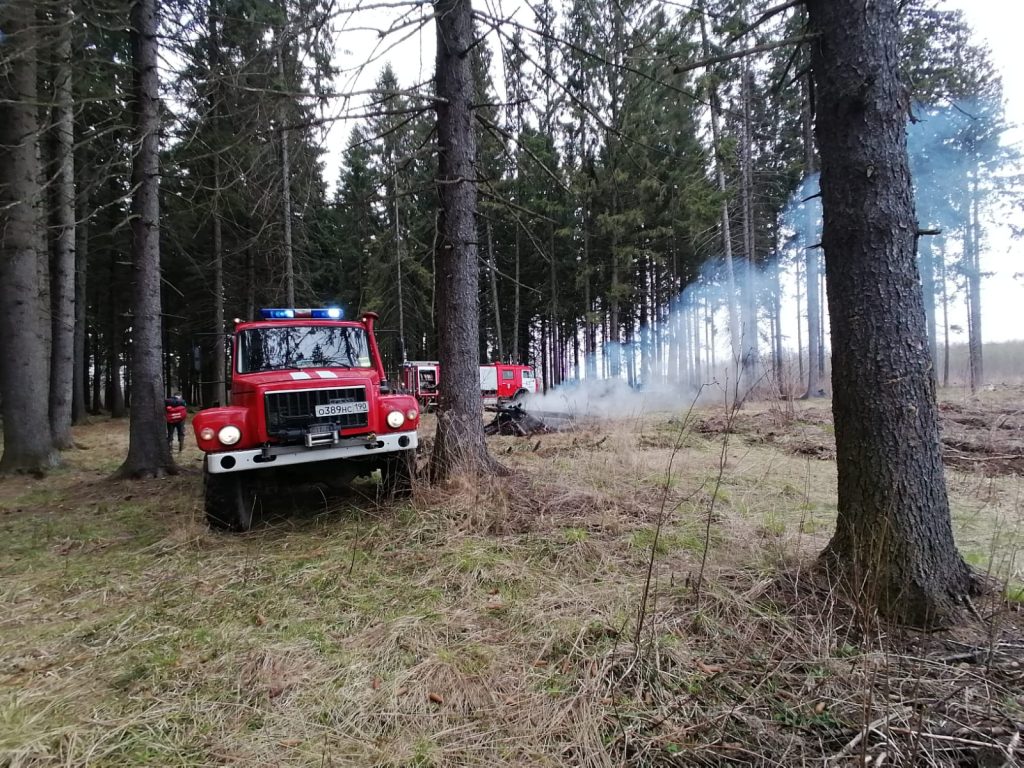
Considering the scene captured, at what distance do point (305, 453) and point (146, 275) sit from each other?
5.37 metres

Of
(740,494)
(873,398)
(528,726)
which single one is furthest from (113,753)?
(740,494)

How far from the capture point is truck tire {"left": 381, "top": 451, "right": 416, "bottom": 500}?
5172mm

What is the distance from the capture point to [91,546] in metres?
4.41

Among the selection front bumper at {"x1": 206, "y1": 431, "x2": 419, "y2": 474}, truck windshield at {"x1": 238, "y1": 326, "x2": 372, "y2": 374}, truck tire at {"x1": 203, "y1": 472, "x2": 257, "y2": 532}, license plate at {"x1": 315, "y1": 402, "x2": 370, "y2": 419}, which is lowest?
truck tire at {"x1": 203, "y1": 472, "x2": 257, "y2": 532}

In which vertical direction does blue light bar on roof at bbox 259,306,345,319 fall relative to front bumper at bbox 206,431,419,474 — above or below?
above

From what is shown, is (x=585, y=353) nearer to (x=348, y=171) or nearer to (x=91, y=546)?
(x=348, y=171)

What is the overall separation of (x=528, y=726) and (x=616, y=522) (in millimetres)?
2404

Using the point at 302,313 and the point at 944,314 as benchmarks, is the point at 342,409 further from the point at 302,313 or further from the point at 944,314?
the point at 944,314

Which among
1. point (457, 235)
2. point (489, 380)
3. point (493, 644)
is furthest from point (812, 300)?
point (493, 644)

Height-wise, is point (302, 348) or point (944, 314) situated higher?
point (944, 314)

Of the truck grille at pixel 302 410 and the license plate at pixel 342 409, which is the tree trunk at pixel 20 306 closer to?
the truck grille at pixel 302 410

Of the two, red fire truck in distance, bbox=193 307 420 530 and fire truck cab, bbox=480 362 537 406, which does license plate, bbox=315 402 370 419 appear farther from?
fire truck cab, bbox=480 362 537 406

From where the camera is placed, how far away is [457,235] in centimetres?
570

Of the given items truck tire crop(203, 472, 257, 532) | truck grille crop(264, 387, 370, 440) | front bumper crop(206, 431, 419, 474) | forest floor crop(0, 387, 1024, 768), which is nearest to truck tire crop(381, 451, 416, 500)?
front bumper crop(206, 431, 419, 474)
